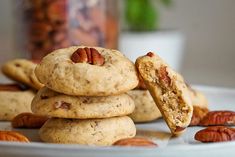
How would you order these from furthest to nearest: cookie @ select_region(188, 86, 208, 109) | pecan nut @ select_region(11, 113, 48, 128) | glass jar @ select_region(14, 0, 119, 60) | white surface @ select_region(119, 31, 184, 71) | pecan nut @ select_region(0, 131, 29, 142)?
white surface @ select_region(119, 31, 184, 71)
glass jar @ select_region(14, 0, 119, 60)
cookie @ select_region(188, 86, 208, 109)
pecan nut @ select_region(11, 113, 48, 128)
pecan nut @ select_region(0, 131, 29, 142)

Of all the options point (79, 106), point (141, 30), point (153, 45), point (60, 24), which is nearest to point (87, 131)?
point (79, 106)

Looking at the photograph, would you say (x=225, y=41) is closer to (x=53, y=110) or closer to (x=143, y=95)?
(x=143, y=95)

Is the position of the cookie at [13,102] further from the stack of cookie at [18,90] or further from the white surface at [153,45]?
the white surface at [153,45]

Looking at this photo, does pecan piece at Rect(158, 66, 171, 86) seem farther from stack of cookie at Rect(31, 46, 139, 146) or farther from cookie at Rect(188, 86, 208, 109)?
cookie at Rect(188, 86, 208, 109)

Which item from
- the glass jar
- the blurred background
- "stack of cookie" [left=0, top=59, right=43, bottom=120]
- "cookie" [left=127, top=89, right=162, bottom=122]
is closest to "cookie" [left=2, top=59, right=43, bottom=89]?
"stack of cookie" [left=0, top=59, right=43, bottom=120]

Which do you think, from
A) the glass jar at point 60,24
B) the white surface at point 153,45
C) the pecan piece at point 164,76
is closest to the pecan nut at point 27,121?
the pecan piece at point 164,76

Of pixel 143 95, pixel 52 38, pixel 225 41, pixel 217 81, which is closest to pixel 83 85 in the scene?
pixel 143 95

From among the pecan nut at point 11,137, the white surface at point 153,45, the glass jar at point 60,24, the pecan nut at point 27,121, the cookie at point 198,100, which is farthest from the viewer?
the white surface at point 153,45
